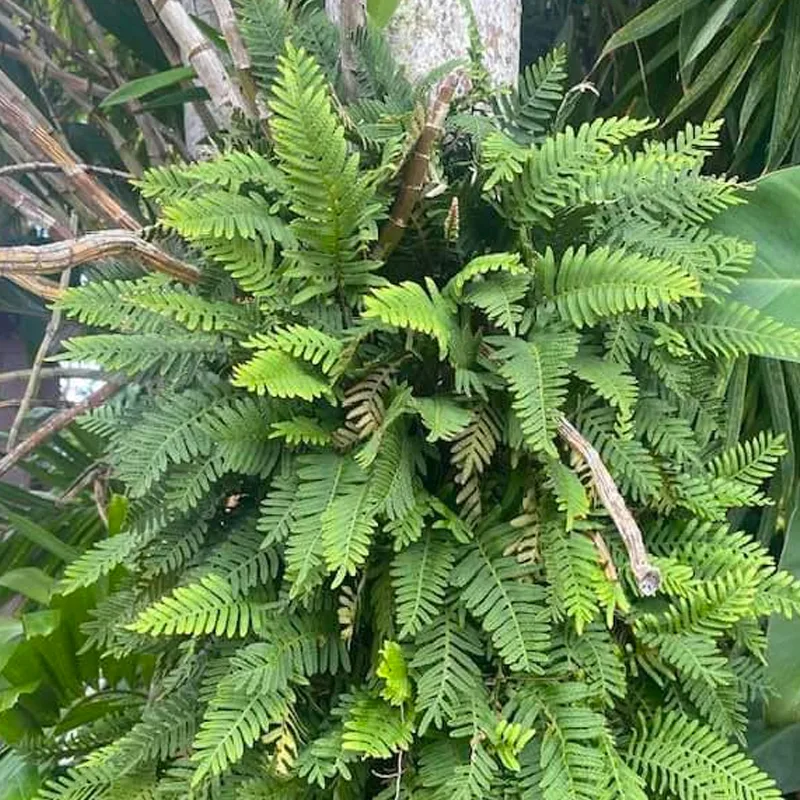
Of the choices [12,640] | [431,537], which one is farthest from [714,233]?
[12,640]

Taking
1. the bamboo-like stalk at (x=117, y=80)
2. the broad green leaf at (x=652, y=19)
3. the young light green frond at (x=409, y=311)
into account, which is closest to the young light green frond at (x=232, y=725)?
the young light green frond at (x=409, y=311)

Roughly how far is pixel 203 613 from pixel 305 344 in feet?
0.55

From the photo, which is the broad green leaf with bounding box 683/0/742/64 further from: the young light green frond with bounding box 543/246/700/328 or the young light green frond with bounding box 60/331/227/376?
the young light green frond with bounding box 60/331/227/376

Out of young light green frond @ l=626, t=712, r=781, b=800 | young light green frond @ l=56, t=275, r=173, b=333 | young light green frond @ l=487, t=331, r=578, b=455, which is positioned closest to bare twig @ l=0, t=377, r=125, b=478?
young light green frond @ l=56, t=275, r=173, b=333

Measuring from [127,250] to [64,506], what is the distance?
641 mm

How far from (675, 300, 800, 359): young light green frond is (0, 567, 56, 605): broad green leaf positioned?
663 mm

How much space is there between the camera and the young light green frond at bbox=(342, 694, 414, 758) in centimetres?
46

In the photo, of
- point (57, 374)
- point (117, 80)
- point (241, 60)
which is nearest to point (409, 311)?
point (241, 60)

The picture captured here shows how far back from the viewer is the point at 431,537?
51 cm

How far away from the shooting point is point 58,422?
2.54ft

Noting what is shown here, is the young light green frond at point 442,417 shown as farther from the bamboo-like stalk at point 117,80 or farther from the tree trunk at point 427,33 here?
the bamboo-like stalk at point 117,80

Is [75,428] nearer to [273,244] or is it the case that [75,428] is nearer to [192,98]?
[192,98]

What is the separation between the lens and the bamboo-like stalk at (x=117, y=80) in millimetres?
1057

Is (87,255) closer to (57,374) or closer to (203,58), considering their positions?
(203,58)
